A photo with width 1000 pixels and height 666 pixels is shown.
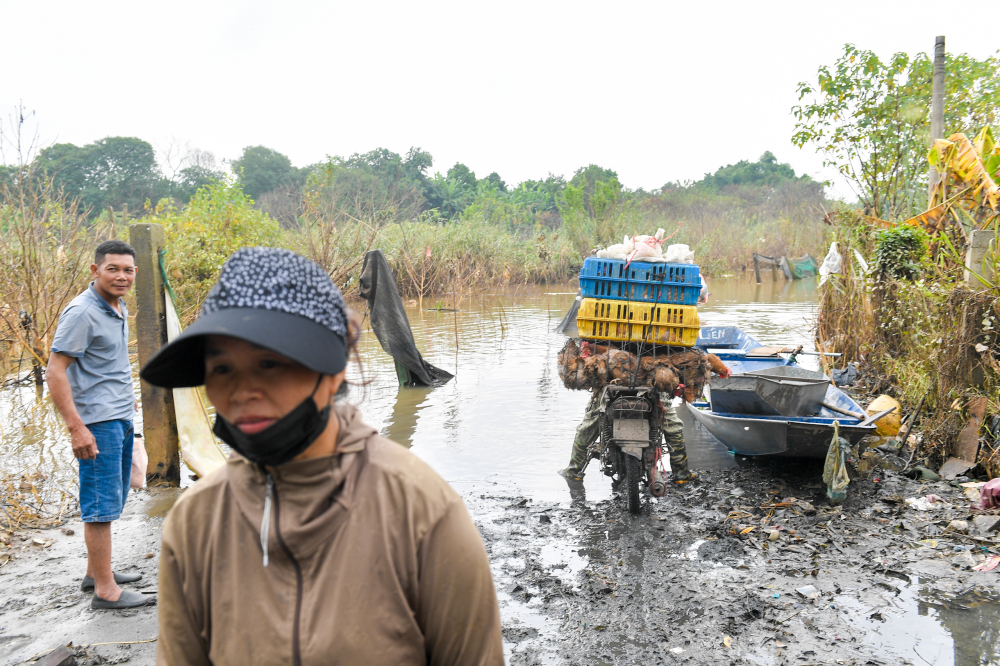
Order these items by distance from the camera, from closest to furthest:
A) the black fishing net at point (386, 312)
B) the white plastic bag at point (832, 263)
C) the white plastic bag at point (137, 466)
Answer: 1. the white plastic bag at point (137, 466)
2. the black fishing net at point (386, 312)
3. the white plastic bag at point (832, 263)

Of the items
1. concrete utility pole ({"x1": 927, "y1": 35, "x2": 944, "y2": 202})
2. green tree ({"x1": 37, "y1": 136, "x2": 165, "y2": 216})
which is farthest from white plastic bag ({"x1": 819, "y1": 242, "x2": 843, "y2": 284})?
green tree ({"x1": 37, "y1": 136, "x2": 165, "y2": 216})

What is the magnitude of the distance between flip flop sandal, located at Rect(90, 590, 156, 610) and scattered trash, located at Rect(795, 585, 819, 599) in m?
3.83

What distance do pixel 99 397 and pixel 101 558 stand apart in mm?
896

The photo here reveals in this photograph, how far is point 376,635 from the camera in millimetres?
1263

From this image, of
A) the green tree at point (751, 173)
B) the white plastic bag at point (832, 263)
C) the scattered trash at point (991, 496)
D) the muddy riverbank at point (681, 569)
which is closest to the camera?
the muddy riverbank at point (681, 569)

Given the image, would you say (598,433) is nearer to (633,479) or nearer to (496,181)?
(633,479)

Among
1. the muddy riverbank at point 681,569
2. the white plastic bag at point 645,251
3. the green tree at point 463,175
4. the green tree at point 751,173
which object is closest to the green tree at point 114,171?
the green tree at point 463,175

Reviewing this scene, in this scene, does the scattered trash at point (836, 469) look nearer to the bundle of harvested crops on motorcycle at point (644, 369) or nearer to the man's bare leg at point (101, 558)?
the bundle of harvested crops on motorcycle at point (644, 369)

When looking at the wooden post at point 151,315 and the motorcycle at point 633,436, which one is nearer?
the motorcycle at point 633,436

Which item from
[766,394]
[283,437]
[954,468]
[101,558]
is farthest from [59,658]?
[954,468]

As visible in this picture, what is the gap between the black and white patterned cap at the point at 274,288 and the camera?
46.4 inches

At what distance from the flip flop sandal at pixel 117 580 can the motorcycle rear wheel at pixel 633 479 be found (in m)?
3.45

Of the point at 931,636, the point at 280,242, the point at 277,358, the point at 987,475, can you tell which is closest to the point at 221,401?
the point at 277,358

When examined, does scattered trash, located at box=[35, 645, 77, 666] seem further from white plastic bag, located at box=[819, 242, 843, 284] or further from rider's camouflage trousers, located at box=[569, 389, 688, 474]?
white plastic bag, located at box=[819, 242, 843, 284]
